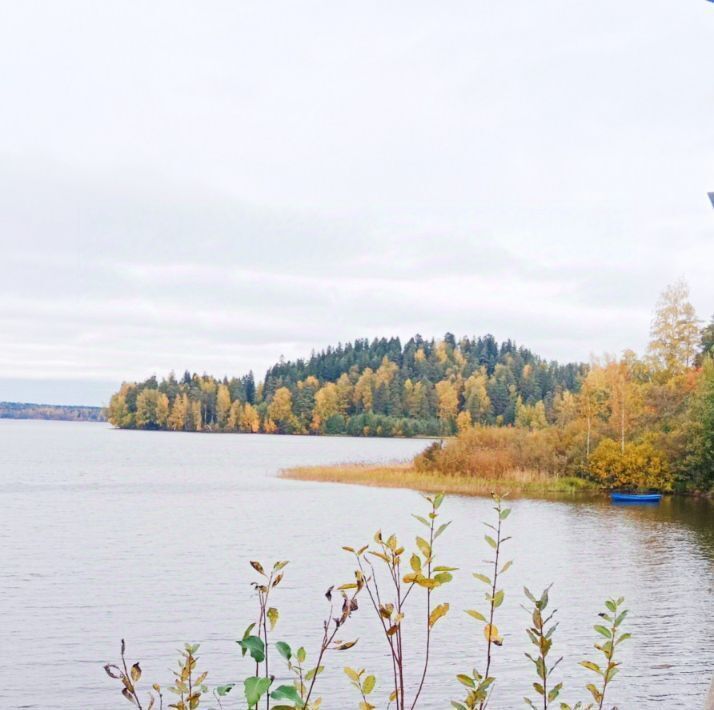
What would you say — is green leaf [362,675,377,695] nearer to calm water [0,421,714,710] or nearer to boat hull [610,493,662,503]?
calm water [0,421,714,710]

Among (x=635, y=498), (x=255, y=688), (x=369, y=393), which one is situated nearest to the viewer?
(x=255, y=688)

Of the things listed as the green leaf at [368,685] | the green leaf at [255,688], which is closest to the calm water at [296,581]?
the green leaf at [368,685]

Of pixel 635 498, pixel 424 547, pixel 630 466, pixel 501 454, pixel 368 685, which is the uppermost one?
pixel 424 547

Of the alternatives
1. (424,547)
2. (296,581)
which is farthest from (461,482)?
(424,547)

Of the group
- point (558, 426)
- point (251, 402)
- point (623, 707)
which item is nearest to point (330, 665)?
point (623, 707)

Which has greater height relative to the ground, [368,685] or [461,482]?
[368,685]

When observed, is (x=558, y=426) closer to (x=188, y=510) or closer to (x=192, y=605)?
(x=188, y=510)

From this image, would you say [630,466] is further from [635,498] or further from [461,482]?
[461,482]

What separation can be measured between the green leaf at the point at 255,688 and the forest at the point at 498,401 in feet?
141

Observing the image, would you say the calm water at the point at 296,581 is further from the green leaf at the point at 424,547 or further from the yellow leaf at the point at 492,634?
the green leaf at the point at 424,547

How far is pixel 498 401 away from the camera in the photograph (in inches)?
5733

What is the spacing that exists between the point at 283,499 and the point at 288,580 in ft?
62.0

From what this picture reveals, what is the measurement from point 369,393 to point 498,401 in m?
23.3

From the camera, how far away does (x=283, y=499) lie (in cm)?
4009
